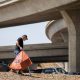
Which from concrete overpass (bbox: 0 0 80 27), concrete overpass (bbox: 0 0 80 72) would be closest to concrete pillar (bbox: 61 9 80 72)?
concrete overpass (bbox: 0 0 80 72)

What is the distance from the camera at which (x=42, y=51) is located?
54.9 m

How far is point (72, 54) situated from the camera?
33656mm

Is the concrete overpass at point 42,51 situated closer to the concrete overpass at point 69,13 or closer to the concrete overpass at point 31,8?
the concrete overpass at point 31,8

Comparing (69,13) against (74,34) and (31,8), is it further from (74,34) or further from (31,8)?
(31,8)

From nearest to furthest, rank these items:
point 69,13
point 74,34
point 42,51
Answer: point 69,13 → point 74,34 → point 42,51

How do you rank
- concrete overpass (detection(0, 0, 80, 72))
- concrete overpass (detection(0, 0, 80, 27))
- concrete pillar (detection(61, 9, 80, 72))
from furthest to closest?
concrete pillar (detection(61, 9, 80, 72)), concrete overpass (detection(0, 0, 80, 72)), concrete overpass (detection(0, 0, 80, 27))

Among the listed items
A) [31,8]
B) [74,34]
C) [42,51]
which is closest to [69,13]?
[74,34]

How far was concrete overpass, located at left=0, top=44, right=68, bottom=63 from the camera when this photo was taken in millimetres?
53438

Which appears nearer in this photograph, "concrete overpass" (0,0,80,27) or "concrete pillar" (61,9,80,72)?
"concrete overpass" (0,0,80,27)

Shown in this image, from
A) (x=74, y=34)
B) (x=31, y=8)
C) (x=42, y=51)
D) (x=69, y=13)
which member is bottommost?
(x=42, y=51)

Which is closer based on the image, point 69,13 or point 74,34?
point 69,13

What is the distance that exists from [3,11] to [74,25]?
33.0ft

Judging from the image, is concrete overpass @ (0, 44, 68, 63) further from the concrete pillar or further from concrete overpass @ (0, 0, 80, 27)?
the concrete pillar

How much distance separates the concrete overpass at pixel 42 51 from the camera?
53.4 metres
